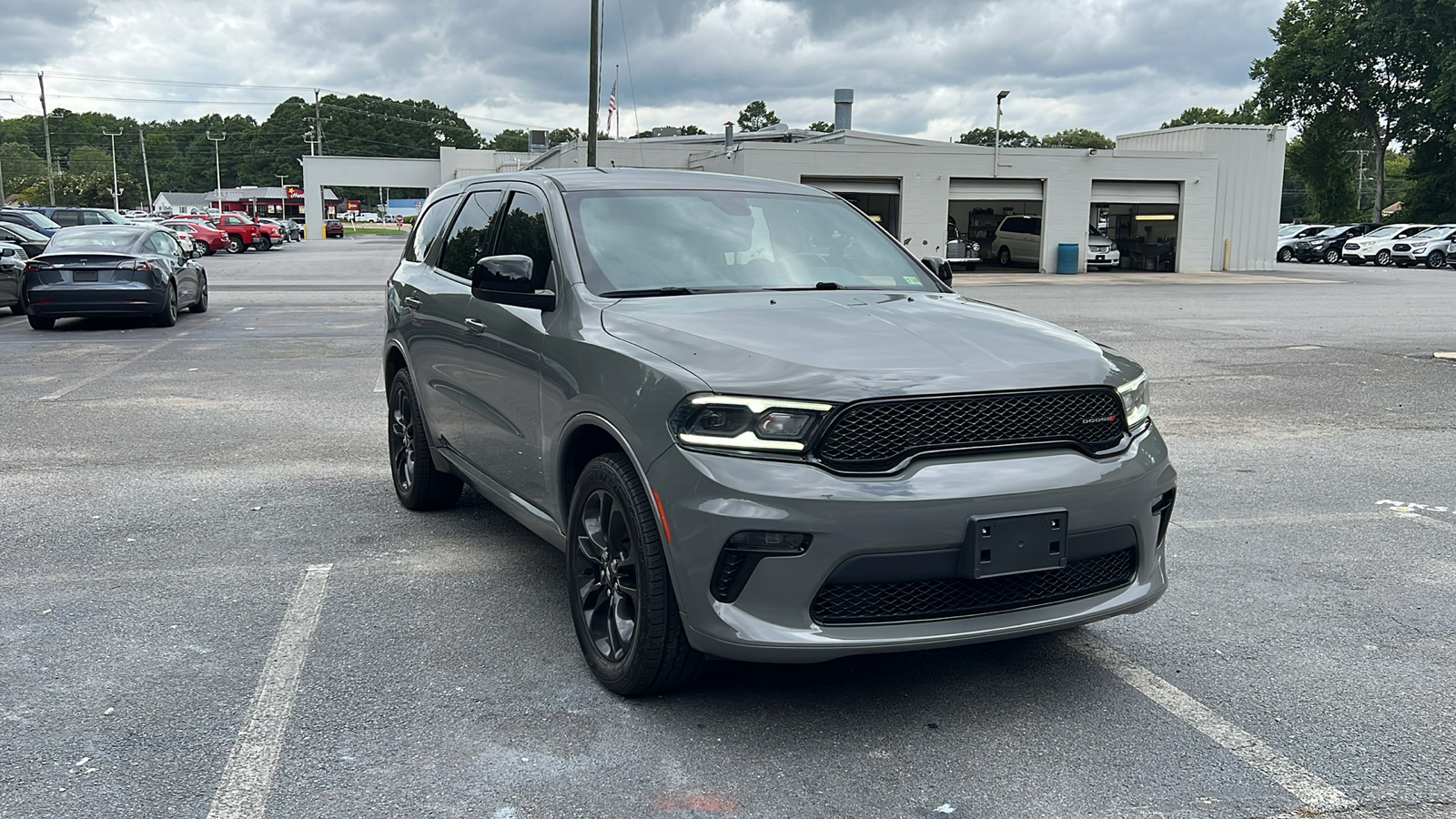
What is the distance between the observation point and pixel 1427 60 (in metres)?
58.4

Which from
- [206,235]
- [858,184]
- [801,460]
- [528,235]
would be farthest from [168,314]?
[206,235]

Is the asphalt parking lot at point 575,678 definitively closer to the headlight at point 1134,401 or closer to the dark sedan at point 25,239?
the headlight at point 1134,401

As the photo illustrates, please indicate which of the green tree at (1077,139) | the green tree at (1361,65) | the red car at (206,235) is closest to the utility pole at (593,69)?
the red car at (206,235)

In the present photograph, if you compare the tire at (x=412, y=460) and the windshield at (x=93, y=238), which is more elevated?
the windshield at (x=93, y=238)

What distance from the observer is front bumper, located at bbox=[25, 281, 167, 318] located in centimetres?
1581

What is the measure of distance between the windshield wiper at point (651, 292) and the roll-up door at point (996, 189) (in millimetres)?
34519

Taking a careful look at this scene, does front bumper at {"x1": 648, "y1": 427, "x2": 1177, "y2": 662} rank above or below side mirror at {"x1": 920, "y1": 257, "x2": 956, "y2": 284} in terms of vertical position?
below

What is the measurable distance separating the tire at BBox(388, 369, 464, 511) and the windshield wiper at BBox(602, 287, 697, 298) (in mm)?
1991

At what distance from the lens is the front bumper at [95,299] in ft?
51.9

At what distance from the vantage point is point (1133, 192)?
127 ft

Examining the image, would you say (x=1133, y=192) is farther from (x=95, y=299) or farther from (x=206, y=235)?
(x=206, y=235)

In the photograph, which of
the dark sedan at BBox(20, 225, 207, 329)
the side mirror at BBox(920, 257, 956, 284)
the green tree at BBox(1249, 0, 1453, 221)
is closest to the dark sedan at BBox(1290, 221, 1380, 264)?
the green tree at BBox(1249, 0, 1453, 221)

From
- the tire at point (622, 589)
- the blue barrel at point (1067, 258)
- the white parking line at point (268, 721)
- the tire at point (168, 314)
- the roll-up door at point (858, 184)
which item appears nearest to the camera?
the white parking line at point (268, 721)

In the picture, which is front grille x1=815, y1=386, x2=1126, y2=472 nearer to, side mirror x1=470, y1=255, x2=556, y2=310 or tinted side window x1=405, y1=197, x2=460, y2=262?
side mirror x1=470, y1=255, x2=556, y2=310
